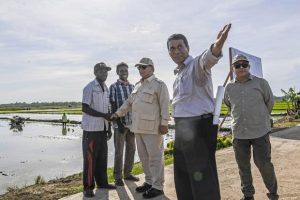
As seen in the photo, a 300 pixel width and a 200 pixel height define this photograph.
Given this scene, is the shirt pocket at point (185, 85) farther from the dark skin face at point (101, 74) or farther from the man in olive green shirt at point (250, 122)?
the dark skin face at point (101, 74)

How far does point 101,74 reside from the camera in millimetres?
5574

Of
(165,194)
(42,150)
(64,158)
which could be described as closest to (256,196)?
(165,194)

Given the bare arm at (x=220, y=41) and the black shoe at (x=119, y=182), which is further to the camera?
the black shoe at (x=119, y=182)

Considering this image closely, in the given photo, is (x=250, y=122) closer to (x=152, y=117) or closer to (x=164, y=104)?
(x=164, y=104)

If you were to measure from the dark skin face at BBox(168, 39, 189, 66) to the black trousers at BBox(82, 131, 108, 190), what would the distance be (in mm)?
2644

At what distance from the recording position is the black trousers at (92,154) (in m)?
5.43

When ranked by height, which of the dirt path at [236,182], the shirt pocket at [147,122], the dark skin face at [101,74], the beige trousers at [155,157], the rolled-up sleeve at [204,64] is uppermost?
the dark skin face at [101,74]

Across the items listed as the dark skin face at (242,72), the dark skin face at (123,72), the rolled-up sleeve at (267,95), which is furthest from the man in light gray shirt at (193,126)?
the dark skin face at (123,72)

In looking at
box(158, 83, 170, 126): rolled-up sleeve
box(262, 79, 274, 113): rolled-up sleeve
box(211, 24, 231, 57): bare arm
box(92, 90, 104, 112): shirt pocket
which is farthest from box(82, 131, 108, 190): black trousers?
box(211, 24, 231, 57): bare arm

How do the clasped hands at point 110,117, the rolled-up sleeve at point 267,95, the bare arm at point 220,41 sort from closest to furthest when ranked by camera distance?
the bare arm at point 220,41 → the rolled-up sleeve at point 267,95 → the clasped hands at point 110,117

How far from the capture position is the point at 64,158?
14.6 meters

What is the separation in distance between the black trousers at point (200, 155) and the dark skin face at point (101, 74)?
2692 mm

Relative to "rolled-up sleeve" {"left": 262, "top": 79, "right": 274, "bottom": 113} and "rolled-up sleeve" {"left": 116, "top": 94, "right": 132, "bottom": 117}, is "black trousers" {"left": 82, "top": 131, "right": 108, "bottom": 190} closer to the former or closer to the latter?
"rolled-up sleeve" {"left": 116, "top": 94, "right": 132, "bottom": 117}

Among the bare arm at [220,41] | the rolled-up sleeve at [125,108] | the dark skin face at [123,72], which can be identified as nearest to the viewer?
the bare arm at [220,41]
